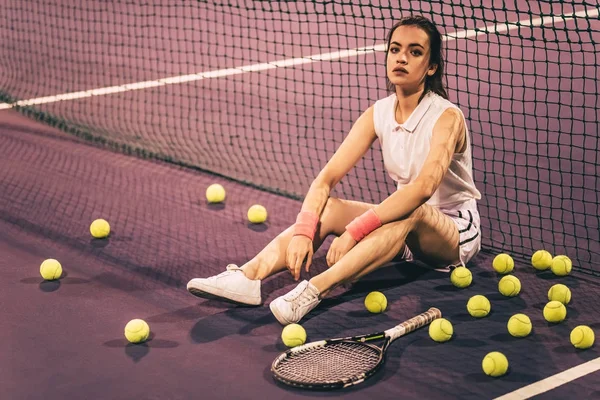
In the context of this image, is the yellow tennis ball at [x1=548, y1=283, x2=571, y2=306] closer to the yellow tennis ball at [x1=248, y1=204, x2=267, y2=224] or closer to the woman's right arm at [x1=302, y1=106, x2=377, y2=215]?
the woman's right arm at [x1=302, y1=106, x2=377, y2=215]

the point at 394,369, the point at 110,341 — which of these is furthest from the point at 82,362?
the point at 394,369

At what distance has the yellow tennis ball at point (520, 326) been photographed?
163 inches

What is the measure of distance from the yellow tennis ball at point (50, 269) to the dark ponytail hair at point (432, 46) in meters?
1.92

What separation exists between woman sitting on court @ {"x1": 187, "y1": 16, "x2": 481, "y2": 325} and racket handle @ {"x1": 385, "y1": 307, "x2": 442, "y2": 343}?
365mm

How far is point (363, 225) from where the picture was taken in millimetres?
4430

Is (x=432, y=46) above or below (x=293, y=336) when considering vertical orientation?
above

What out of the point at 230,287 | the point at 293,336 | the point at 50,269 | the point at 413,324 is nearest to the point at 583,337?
the point at 413,324

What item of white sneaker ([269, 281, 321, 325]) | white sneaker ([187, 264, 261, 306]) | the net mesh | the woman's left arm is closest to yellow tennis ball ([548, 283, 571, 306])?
the net mesh

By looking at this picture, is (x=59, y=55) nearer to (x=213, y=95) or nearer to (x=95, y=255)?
(x=213, y=95)

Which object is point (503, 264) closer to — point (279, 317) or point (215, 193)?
point (279, 317)

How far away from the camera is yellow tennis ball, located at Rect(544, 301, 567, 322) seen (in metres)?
4.25

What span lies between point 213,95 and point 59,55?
7.11 ft

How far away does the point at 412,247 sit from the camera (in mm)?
4711

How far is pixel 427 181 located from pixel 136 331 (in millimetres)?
1417
